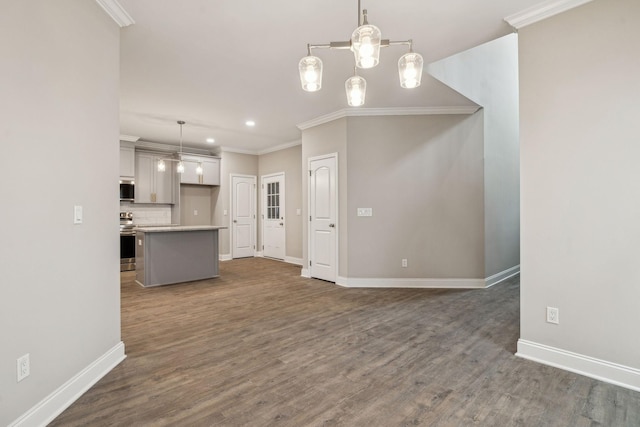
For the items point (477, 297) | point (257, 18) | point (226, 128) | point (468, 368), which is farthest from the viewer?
point (226, 128)

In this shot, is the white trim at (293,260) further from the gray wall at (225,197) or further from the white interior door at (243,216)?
the gray wall at (225,197)

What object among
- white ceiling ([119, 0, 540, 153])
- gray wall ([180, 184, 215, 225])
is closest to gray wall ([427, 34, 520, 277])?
white ceiling ([119, 0, 540, 153])

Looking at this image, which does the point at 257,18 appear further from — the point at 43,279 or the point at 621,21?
the point at 621,21

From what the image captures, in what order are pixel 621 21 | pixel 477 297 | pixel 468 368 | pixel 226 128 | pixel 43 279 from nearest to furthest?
pixel 43 279
pixel 621 21
pixel 468 368
pixel 477 297
pixel 226 128

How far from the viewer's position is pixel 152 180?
268 inches

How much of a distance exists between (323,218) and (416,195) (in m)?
1.58

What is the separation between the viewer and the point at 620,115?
2084 millimetres

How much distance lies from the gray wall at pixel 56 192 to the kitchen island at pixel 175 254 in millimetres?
2591

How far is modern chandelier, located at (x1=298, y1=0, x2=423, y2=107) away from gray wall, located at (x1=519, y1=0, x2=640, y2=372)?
55.2 inches

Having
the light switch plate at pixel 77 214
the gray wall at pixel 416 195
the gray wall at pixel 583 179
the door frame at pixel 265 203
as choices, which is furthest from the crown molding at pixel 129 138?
the gray wall at pixel 583 179

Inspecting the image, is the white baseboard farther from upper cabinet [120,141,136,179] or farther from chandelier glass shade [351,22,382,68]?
upper cabinet [120,141,136,179]

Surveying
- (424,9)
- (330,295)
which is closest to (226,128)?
(330,295)

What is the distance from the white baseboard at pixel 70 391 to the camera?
1.61m

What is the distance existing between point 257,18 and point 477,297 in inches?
165
